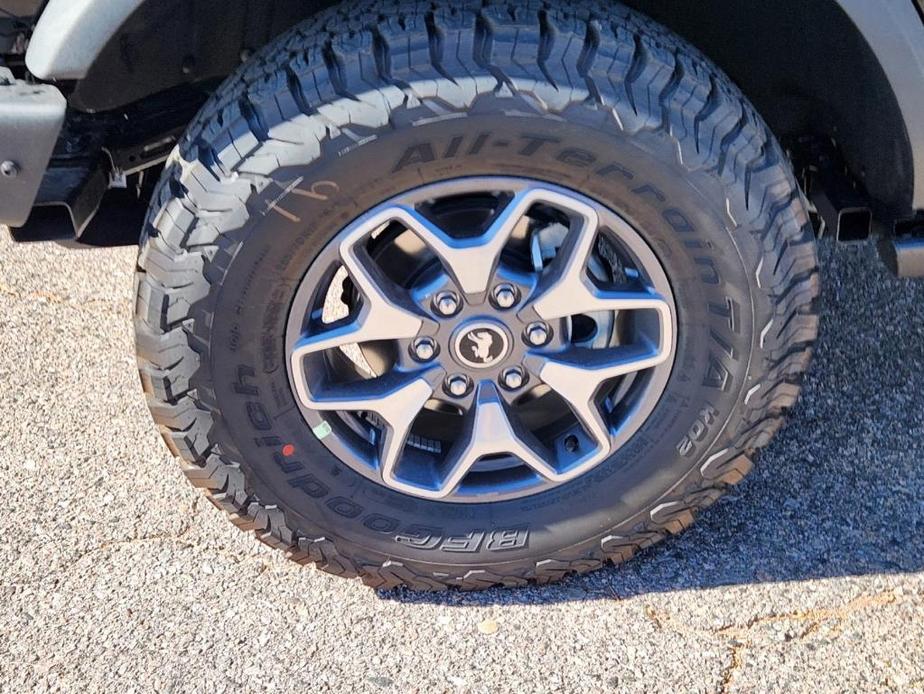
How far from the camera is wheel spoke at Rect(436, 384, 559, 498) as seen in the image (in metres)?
2.21

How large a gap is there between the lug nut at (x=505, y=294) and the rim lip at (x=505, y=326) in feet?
0.19

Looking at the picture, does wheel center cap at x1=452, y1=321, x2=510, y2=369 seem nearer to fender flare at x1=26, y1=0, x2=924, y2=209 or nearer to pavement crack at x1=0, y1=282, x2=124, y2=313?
fender flare at x1=26, y1=0, x2=924, y2=209

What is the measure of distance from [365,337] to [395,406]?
17 centimetres

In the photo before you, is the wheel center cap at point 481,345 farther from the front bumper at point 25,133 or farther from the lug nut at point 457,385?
the front bumper at point 25,133

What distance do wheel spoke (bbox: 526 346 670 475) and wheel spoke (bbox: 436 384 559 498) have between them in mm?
116

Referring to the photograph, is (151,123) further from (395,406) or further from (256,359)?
(395,406)

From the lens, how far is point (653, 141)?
1965mm

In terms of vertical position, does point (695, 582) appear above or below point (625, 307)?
below

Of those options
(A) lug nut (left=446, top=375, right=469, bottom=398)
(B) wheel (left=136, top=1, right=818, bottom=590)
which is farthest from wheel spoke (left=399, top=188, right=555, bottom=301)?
(A) lug nut (left=446, top=375, right=469, bottom=398)

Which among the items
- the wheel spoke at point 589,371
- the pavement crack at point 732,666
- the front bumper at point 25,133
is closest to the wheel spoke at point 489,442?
the wheel spoke at point 589,371

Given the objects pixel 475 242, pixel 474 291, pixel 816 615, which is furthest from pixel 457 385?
pixel 816 615

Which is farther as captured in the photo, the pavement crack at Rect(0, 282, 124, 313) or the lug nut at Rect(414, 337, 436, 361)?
the pavement crack at Rect(0, 282, 124, 313)

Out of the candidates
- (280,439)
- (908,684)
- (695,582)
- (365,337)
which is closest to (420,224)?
(365,337)

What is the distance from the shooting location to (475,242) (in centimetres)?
204
